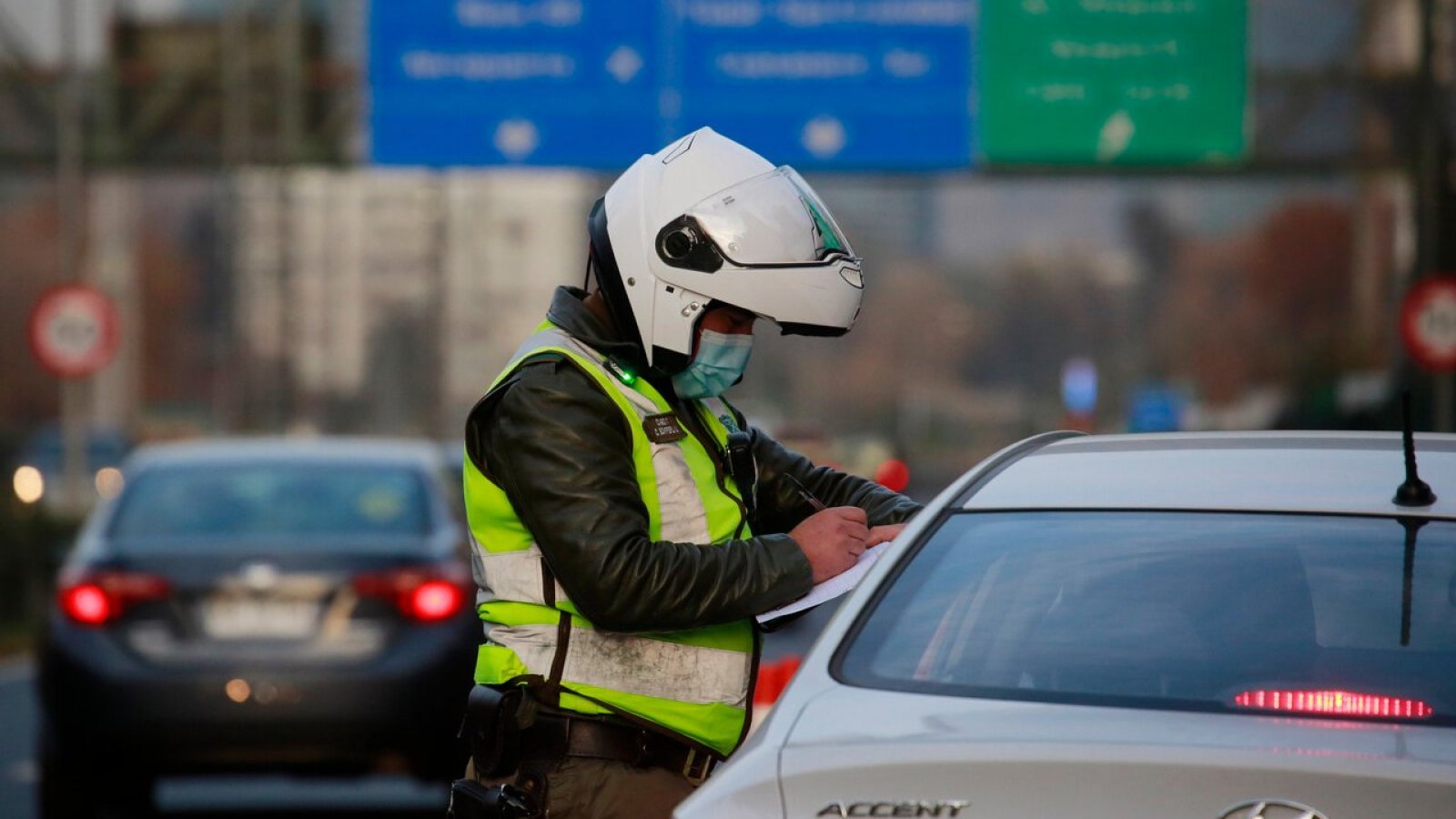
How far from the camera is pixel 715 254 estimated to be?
3928 mm

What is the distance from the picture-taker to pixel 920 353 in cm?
9844

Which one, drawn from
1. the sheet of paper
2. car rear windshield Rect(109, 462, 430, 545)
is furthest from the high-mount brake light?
car rear windshield Rect(109, 462, 430, 545)

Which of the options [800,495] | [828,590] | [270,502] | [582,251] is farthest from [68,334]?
[582,251]

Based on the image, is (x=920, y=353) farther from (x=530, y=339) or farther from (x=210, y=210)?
(x=530, y=339)

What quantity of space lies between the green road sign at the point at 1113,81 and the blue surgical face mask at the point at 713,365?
19.4 meters

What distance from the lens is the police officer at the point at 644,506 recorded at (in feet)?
12.4

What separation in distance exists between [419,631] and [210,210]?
293 feet

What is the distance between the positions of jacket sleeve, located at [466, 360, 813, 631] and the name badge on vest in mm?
44

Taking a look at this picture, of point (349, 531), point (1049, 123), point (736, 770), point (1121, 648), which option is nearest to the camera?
point (736, 770)

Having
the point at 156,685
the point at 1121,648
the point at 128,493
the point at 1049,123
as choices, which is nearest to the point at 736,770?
the point at 1121,648

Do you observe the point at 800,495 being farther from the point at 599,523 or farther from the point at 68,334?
the point at 68,334

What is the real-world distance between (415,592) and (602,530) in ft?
18.0

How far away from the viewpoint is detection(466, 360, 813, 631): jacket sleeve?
3730 mm

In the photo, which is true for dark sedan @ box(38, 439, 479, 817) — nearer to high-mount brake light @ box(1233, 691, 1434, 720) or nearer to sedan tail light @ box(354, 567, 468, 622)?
sedan tail light @ box(354, 567, 468, 622)
